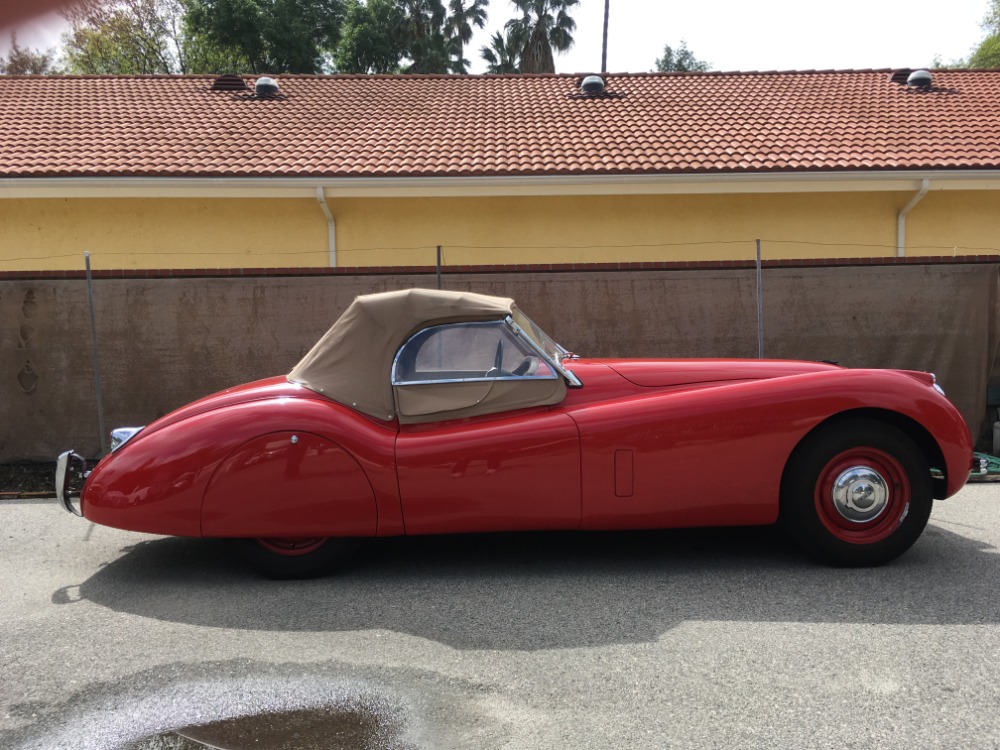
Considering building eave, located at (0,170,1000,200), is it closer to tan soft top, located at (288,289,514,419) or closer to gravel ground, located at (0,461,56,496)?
gravel ground, located at (0,461,56,496)

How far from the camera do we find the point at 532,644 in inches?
136

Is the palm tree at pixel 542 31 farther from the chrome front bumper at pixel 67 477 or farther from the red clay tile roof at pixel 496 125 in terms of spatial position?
the chrome front bumper at pixel 67 477

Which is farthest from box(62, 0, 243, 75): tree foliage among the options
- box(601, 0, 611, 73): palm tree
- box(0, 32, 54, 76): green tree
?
box(0, 32, 54, 76): green tree

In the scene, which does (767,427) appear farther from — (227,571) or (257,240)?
(257,240)

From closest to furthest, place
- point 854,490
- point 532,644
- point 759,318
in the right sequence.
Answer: point 532,644
point 854,490
point 759,318

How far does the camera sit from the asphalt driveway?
2803 mm

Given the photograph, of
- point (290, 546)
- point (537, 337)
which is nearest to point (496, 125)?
point (537, 337)

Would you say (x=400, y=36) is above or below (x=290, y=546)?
above

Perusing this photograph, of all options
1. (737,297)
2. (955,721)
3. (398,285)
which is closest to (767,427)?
(955,721)

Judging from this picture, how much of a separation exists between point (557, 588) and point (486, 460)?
0.70 m

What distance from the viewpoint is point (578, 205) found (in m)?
11.4

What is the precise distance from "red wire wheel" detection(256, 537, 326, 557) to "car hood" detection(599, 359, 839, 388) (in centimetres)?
180

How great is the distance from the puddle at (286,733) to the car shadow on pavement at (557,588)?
Result: 0.76 m

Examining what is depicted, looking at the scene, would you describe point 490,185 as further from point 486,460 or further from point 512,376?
point 486,460
